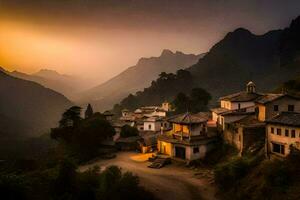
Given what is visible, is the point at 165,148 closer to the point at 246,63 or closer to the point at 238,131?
the point at 238,131

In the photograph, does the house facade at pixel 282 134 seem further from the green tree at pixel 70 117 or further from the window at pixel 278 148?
the green tree at pixel 70 117

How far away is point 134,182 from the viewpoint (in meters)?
33.2

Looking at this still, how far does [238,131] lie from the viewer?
39969mm

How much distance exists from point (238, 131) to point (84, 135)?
2666 centimetres

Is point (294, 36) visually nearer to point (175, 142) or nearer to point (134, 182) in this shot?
point (175, 142)

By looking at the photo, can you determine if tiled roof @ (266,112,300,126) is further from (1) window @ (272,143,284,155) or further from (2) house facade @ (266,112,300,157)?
(1) window @ (272,143,284,155)

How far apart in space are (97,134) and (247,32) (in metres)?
140

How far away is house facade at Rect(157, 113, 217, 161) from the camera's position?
44.6 meters

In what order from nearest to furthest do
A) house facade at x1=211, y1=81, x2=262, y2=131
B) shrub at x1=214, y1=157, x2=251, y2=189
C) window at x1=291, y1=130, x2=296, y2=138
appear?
window at x1=291, y1=130, x2=296, y2=138
shrub at x1=214, y1=157, x2=251, y2=189
house facade at x1=211, y1=81, x2=262, y2=131

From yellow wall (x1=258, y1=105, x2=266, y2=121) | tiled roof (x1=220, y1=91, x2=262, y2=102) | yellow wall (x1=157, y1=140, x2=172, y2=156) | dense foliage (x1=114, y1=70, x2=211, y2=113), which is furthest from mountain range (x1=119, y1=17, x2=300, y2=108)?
yellow wall (x1=157, y1=140, x2=172, y2=156)

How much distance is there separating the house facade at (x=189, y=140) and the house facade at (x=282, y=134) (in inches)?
450

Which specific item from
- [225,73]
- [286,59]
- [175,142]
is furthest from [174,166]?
[225,73]

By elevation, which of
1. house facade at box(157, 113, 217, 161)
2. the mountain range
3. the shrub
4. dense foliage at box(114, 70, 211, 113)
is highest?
the mountain range

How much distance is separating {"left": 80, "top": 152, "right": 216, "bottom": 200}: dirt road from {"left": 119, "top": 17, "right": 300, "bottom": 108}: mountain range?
7720cm
